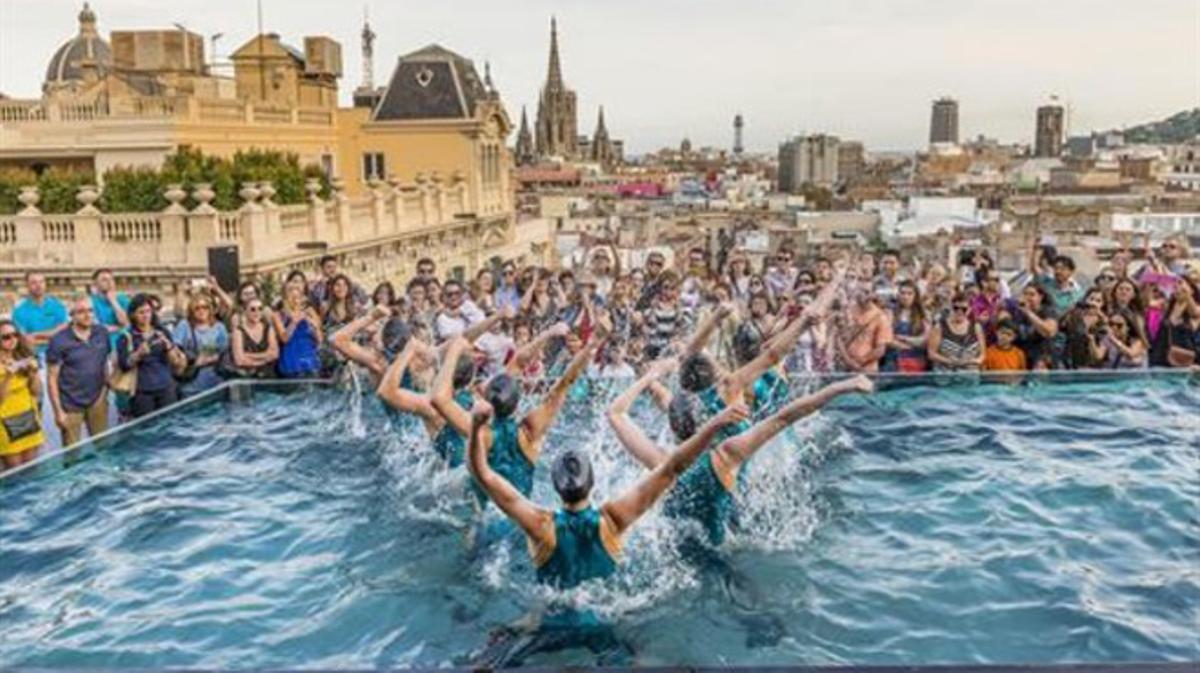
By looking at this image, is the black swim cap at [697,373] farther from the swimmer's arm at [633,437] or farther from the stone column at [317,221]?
the stone column at [317,221]

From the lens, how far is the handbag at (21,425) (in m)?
9.90

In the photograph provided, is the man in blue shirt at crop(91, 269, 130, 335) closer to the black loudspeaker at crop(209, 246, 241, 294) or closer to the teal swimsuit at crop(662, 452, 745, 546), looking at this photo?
the black loudspeaker at crop(209, 246, 241, 294)

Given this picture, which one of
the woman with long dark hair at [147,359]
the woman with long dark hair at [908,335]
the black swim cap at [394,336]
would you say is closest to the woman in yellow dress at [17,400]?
the woman with long dark hair at [147,359]

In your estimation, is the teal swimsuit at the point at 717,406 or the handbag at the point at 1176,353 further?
the handbag at the point at 1176,353

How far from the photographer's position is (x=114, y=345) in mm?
11562

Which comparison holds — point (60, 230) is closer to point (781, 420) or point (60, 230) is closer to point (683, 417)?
point (683, 417)

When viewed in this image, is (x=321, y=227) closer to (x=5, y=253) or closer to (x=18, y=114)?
(x=5, y=253)

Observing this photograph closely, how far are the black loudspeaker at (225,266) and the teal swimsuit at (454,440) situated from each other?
9025mm

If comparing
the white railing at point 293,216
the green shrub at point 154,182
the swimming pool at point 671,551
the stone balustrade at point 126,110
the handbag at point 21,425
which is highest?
the stone balustrade at point 126,110

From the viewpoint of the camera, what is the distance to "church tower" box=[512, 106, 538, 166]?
173637mm

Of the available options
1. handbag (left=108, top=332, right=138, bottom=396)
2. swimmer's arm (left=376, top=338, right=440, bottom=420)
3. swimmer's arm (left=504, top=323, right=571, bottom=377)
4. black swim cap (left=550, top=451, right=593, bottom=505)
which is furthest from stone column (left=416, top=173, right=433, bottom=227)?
black swim cap (left=550, top=451, right=593, bottom=505)

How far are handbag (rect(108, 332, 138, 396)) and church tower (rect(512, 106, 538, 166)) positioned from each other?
160 metres

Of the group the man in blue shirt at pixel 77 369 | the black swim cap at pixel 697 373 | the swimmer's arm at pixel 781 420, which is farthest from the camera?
the man in blue shirt at pixel 77 369

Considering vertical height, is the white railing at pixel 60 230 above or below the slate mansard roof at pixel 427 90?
below
